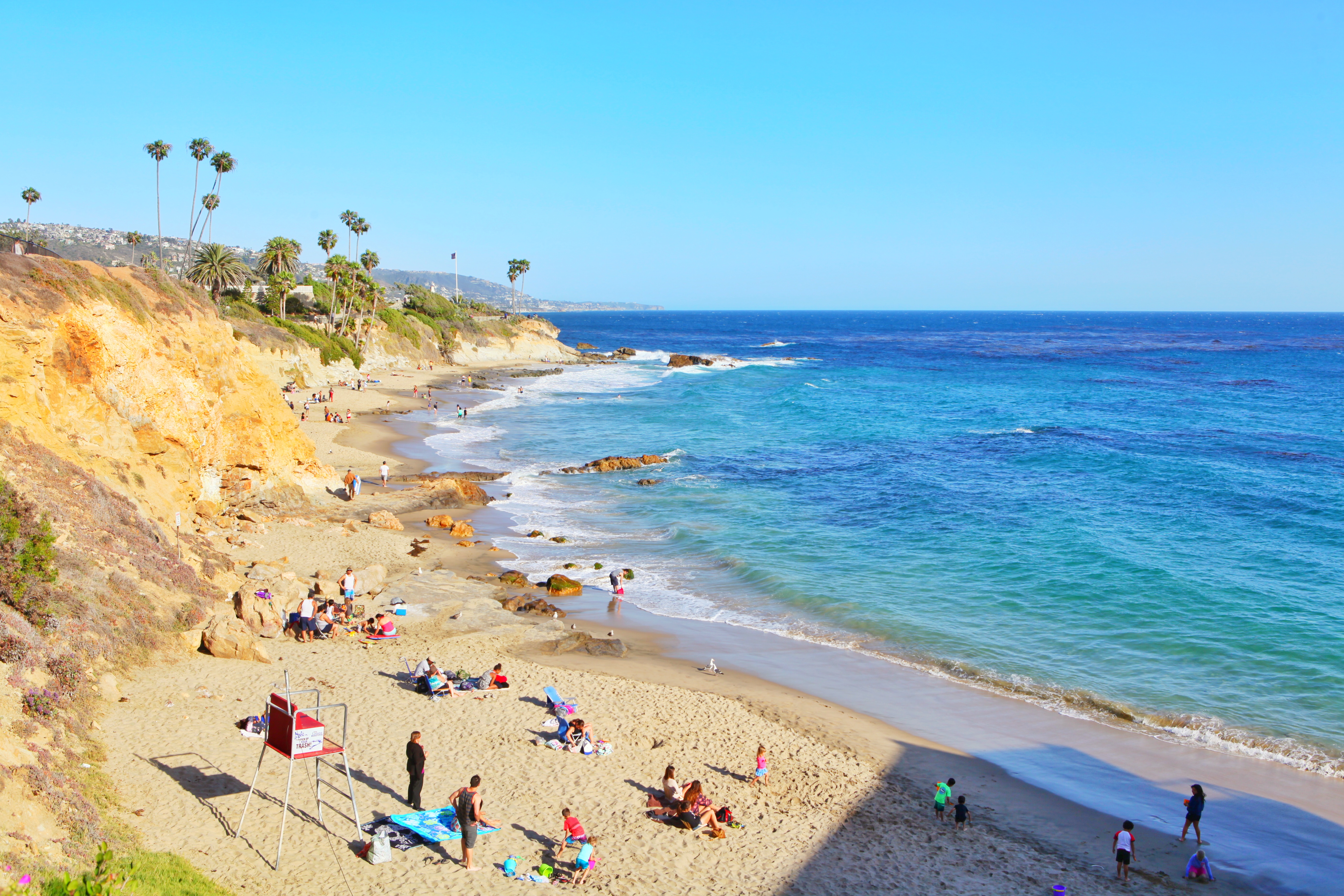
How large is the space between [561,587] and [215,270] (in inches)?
1779

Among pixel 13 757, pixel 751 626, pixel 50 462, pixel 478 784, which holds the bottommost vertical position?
pixel 751 626

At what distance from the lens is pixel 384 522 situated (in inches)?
1069

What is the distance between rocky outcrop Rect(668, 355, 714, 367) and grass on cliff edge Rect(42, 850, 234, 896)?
92822 millimetres

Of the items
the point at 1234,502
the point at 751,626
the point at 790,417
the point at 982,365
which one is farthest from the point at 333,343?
the point at 982,365

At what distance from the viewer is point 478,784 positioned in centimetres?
1063

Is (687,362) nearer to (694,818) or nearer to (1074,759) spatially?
(1074,759)

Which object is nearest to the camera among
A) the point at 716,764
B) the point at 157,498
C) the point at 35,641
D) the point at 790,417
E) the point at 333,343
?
the point at 35,641

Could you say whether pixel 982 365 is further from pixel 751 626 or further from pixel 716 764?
pixel 716 764

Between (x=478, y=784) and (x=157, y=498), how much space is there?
14.2 meters

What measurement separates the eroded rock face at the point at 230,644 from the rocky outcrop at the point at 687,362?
8633cm

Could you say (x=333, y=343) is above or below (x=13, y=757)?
above

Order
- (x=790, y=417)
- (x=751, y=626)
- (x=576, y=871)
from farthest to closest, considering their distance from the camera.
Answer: (x=790, y=417) < (x=751, y=626) < (x=576, y=871)

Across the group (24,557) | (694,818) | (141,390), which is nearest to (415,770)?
(694,818)

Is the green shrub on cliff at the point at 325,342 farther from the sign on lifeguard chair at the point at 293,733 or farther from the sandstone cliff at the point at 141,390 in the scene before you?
the sign on lifeguard chair at the point at 293,733
